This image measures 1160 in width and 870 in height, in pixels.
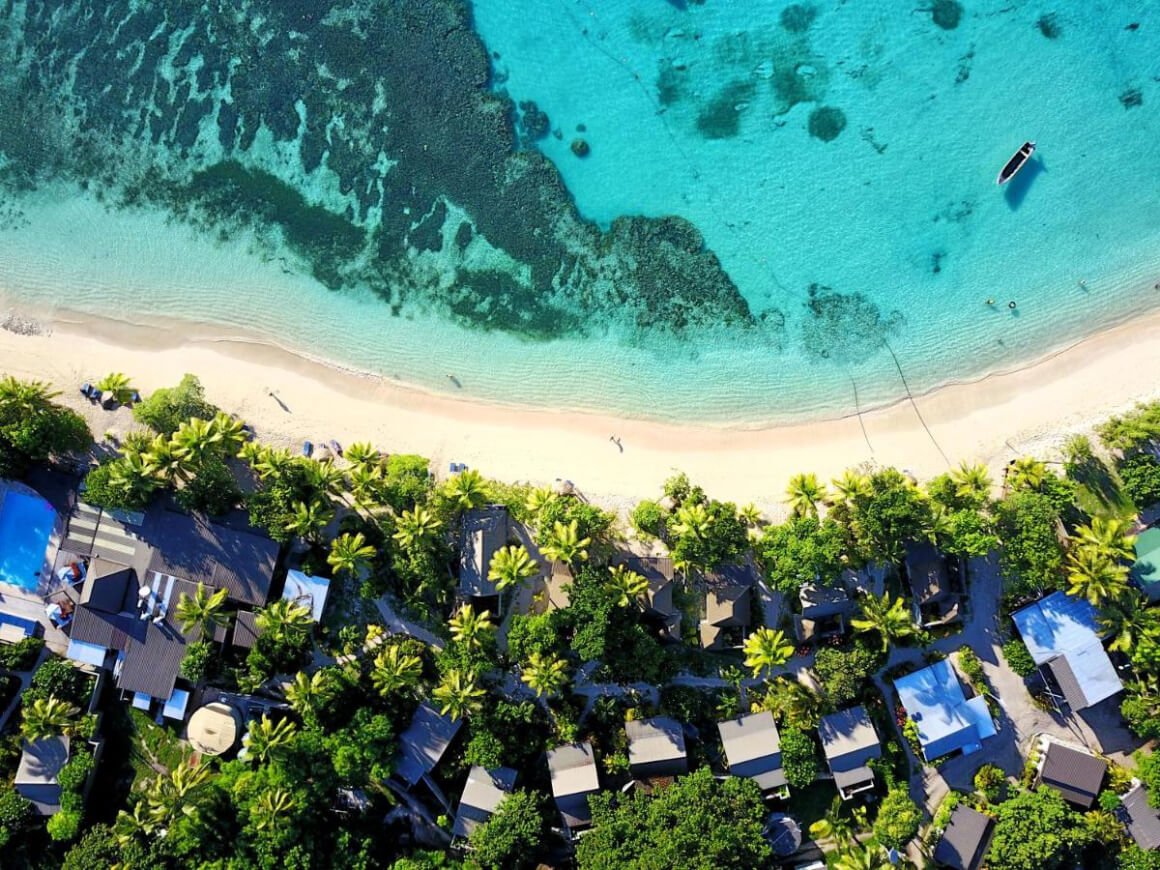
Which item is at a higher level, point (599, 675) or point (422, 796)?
point (599, 675)

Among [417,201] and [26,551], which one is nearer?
[26,551]

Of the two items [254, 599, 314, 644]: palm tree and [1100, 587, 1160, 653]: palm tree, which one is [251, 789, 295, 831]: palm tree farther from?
[1100, 587, 1160, 653]: palm tree

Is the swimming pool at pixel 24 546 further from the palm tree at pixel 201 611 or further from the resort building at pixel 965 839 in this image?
the resort building at pixel 965 839

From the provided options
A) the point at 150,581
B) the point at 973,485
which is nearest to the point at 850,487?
the point at 973,485

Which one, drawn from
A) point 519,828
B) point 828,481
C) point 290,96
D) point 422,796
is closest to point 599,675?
point 519,828

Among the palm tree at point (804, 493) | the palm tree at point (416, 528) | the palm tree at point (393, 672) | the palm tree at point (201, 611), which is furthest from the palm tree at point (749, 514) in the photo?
the palm tree at point (201, 611)

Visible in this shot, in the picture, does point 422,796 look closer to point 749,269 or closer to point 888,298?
point 749,269

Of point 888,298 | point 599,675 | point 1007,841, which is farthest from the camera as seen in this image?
point 888,298

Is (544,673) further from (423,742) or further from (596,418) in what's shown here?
(596,418)
